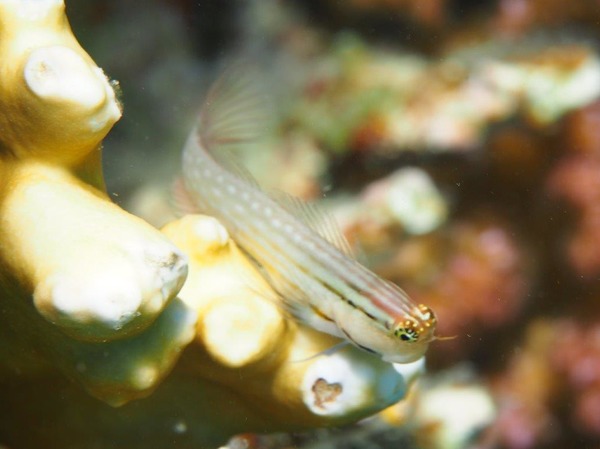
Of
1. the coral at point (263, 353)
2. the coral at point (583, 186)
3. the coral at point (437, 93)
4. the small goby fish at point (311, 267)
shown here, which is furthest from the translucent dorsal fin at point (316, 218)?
the coral at point (583, 186)

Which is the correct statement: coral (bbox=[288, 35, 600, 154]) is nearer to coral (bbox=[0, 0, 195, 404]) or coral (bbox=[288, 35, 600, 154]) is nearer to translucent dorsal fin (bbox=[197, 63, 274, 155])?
translucent dorsal fin (bbox=[197, 63, 274, 155])

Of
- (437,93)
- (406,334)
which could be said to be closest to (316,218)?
(406,334)

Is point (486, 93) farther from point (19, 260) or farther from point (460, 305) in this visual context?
point (19, 260)

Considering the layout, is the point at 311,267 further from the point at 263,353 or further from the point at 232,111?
the point at 232,111

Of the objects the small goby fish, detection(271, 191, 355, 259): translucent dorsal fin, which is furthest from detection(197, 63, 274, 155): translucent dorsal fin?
detection(271, 191, 355, 259): translucent dorsal fin

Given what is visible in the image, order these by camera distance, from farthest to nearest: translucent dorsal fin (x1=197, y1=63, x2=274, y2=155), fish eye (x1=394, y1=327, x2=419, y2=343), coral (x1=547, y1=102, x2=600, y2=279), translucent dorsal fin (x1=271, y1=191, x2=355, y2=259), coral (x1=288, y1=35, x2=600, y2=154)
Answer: coral (x1=288, y1=35, x2=600, y2=154)
coral (x1=547, y1=102, x2=600, y2=279)
translucent dorsal fin (x1=197, y1=63, x2=274, y2=155)
translucent dorsal fin (x1=271, y1=191, x2=355, y2=259)
fish eye (x1=394, y1=327, x2=419, y2=343)

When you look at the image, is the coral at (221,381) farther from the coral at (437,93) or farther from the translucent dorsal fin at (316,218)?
the coral at (437,93)

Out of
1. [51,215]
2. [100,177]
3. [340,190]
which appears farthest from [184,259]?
[340,190]
